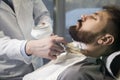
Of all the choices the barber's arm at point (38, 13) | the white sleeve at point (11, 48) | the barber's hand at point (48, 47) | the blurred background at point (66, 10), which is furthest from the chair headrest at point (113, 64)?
the blurred background at point (66, 10)

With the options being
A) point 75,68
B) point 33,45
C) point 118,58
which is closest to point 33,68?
point 33,45

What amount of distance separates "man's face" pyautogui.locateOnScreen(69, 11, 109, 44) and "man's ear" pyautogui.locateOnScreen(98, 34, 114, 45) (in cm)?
3

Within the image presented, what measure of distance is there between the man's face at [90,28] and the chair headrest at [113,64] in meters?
0.17

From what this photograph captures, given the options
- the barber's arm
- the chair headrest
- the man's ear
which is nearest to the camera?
the chair headrest

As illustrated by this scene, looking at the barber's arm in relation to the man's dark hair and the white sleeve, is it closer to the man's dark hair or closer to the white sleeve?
the white sleeve

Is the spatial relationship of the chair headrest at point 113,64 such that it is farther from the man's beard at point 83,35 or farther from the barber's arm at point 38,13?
the barber's arm at point 38,13

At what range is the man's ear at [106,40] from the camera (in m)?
1.41

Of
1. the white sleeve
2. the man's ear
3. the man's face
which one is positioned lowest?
the white sleeve

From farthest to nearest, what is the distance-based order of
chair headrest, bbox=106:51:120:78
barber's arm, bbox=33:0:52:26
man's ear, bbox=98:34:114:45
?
barber's arm, bbox=33:0:52:26 < man's ear, bbox=98:34:114:45 < chair headrest, bbox=106:51:120:78

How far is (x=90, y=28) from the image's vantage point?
146 centimetres

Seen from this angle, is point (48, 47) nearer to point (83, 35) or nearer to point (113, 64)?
point (83, 35)

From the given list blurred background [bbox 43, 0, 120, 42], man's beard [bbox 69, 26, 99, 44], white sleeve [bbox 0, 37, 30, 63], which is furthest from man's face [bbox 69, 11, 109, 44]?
blurred background [bbox 43, 0, 120, 42]

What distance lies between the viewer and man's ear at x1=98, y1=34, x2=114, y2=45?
4.62 feet

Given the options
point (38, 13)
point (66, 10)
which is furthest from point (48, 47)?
point (66, 10)
